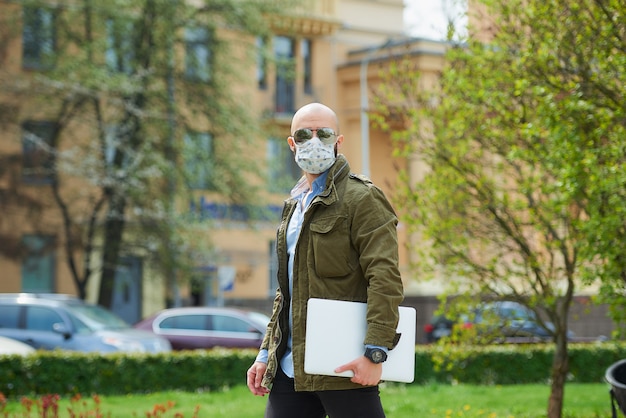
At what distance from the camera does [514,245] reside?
12.2m

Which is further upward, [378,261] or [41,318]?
[378,261]

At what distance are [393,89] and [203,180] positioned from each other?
60.8 feet

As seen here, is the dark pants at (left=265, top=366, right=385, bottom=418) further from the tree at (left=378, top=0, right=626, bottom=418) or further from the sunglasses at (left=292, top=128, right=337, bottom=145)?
the tree at (left=378, top=0, right=626, bottom=418)

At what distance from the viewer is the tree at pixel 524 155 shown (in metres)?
9.20

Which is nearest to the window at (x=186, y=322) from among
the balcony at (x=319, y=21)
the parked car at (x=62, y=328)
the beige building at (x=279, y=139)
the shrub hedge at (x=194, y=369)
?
the parked car at (x=62, y=328)

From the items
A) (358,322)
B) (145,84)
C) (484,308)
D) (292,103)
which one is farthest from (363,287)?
(292,103)

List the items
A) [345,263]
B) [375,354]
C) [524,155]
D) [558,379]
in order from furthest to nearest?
1. [558,379]
2. [524,155]
3. [345,263]
4. [375,354]

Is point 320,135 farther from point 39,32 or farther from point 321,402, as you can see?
point 39,32

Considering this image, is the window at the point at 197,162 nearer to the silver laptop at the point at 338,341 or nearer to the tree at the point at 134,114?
the tree at the point at 134,114

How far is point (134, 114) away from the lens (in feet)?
96.9

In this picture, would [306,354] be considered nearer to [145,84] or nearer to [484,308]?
[484,308]

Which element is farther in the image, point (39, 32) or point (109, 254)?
point (39, 32)

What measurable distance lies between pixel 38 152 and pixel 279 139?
22.6 feet

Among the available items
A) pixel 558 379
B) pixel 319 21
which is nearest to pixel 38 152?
pixel 319 21
